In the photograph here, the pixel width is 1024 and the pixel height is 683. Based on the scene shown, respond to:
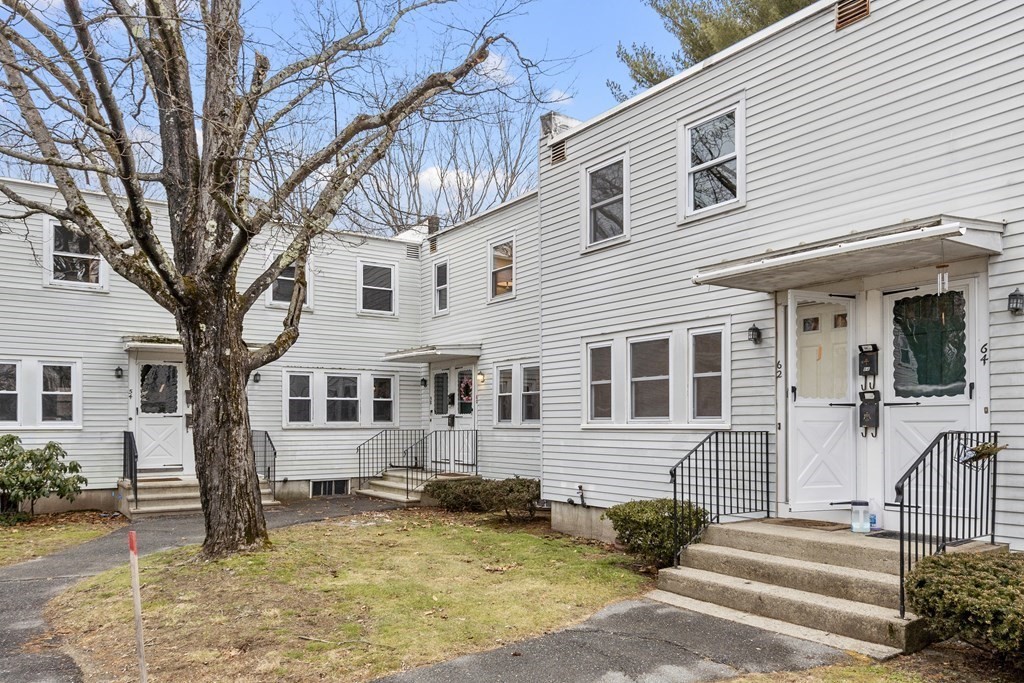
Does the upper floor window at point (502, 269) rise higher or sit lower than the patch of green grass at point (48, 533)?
higher

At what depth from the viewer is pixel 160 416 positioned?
1506 cm

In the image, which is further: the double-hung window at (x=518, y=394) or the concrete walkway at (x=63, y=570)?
the double-hung window at (x=518, y=394)

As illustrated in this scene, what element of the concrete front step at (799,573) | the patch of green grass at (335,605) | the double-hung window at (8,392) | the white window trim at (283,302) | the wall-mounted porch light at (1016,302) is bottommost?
the patch of green grass at (335,605)

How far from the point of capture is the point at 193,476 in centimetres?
1525

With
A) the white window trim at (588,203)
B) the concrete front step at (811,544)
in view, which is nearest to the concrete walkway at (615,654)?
the concrete front step at (811,544)

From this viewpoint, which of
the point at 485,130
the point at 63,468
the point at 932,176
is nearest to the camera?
the point at 932,176

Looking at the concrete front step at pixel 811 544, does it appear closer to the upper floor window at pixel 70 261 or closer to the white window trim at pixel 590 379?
the white window trim at pixel 590 379

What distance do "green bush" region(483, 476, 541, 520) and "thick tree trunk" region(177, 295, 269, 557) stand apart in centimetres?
453

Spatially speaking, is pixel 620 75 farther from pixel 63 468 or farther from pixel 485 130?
pixel 63 468

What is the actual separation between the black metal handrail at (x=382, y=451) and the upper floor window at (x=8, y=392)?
6619 millimetres

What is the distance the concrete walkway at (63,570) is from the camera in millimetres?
5820

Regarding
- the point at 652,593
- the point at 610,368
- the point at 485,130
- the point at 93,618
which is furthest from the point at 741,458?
the point at 485,130

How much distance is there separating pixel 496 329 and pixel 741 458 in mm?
7812

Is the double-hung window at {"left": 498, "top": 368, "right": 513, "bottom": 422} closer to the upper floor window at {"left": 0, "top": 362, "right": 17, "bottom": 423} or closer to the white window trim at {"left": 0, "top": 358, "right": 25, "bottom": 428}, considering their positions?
the white window trim at {"left": 0, "top": 358, "right": 25, "bottom": 428}
